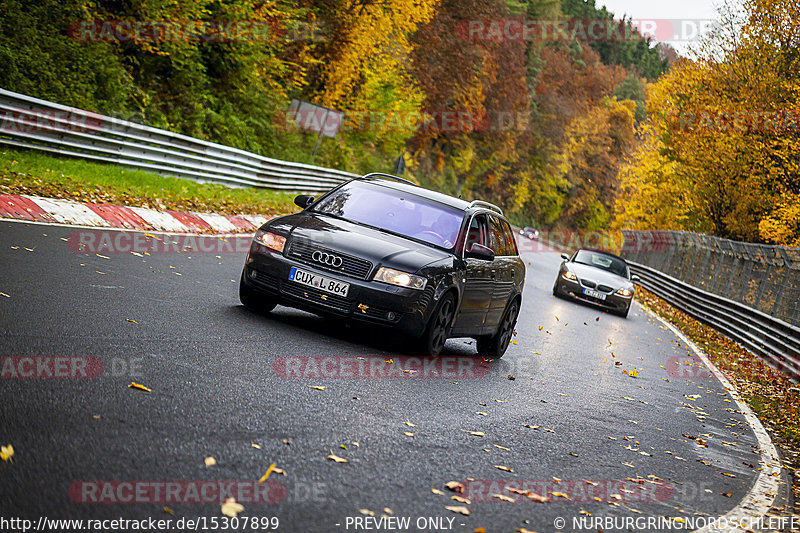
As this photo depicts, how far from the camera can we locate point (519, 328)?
613 inches

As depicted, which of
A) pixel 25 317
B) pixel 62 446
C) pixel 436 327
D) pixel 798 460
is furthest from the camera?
pixel 436 327

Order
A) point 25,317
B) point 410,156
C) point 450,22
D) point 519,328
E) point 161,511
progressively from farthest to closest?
point 410,156 < point 450,22 < point 519,328 < point 25,317 < point 161,511

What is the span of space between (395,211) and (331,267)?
1.52 metres

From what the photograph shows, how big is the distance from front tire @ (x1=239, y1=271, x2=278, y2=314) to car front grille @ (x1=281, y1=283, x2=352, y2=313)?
0.49 metres

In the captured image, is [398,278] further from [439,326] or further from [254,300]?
[254,300]

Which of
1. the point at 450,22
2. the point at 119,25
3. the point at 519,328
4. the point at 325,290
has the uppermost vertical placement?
the point at 450,22

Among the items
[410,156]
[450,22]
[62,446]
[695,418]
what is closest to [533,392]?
[695,418]

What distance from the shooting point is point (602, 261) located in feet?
85.6

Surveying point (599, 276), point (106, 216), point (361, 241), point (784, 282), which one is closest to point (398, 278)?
point (361, 241)

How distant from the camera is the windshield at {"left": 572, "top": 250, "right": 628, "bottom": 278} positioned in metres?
25.7

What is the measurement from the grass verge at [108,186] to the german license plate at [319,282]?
6.30 m

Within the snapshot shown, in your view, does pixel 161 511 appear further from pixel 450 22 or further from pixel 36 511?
pixel 450 22

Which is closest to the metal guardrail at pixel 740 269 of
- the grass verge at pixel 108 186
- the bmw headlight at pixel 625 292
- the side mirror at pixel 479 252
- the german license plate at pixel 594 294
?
the bmw headlight at pixel 625 292

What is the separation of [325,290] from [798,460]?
468cm
